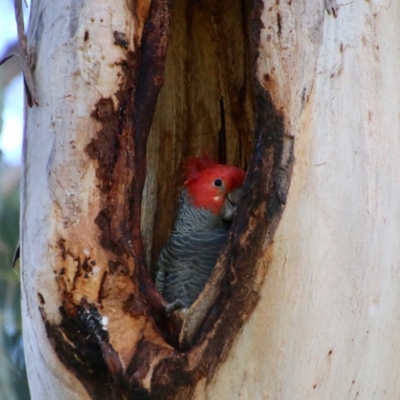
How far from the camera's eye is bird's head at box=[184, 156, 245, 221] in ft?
8.64

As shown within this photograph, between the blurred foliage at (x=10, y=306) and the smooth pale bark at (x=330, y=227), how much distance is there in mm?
1852

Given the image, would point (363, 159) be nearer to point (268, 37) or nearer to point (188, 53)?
point (268, 37)

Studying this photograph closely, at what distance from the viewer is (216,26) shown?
268cm

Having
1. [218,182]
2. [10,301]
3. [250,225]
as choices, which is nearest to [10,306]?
[10,301]

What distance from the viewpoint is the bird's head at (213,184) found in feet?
8.64

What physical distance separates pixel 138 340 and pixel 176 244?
0.81 metres

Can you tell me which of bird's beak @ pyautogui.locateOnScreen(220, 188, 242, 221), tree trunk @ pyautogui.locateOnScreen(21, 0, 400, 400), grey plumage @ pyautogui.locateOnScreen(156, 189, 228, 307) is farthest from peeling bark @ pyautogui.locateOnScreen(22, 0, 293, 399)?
bird's beak @ pyautogui.locateOnScreen(220, 188, 242, 221)

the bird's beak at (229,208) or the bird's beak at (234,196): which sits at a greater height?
the bird's beak at (234,196)

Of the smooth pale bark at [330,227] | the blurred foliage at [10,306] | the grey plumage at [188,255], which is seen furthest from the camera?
the blurred foliage at [10,306]

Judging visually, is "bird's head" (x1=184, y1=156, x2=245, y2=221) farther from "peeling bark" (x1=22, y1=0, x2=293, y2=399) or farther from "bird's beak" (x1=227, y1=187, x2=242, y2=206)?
"peeling bark" (x1=22, y1=0, x2=293, y2=399)

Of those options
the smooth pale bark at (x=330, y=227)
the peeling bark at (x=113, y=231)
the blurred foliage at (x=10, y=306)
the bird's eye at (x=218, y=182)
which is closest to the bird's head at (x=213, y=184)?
the bird's eye at (x=218, y=182)

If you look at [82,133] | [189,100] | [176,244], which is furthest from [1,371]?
[82,133]

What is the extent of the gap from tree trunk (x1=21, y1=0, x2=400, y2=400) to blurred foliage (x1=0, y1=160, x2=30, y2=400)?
59.9 inches

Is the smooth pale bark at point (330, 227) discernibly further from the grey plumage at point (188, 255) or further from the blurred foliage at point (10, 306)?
the blurred foliage at point (10, 306)
